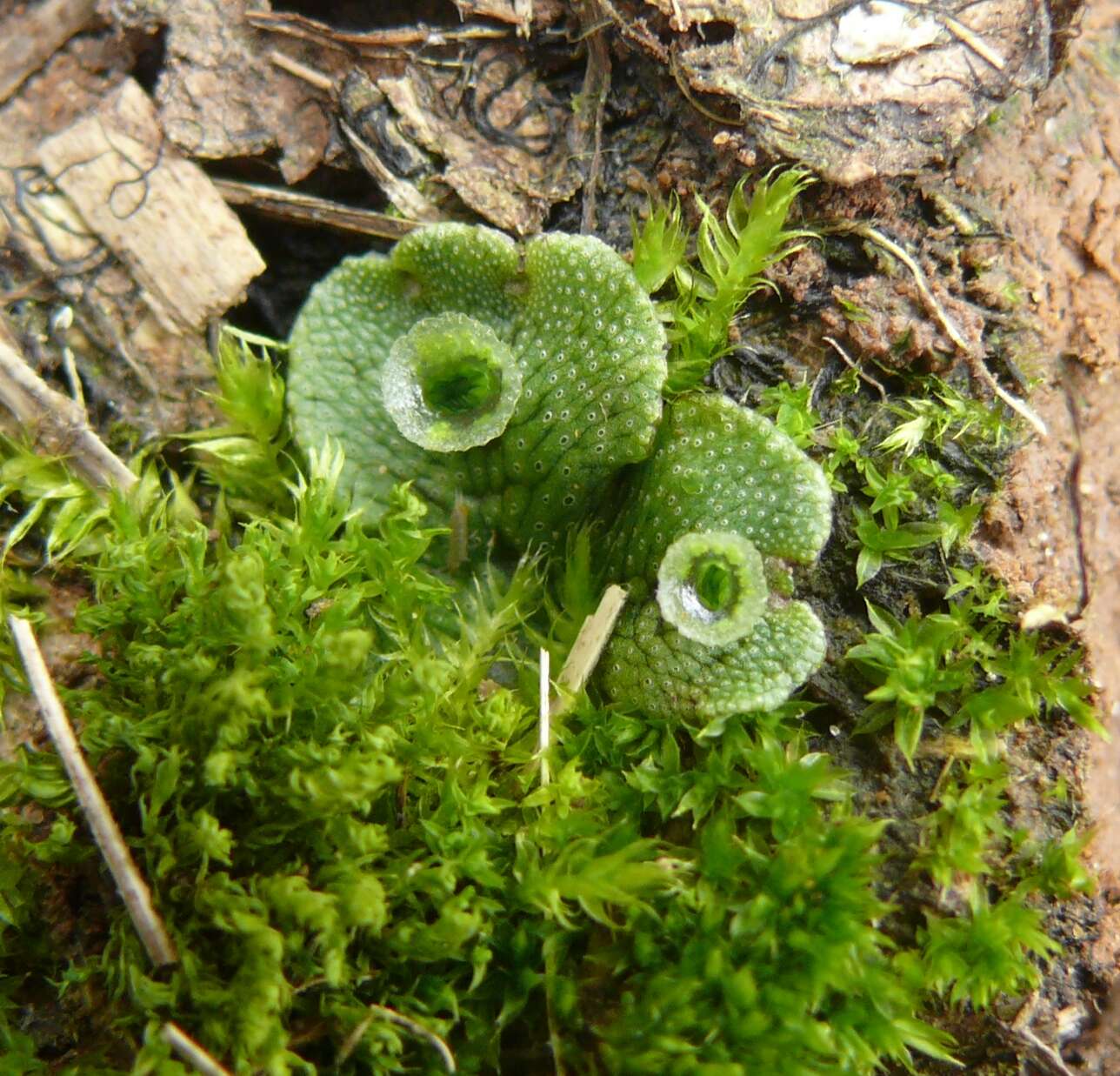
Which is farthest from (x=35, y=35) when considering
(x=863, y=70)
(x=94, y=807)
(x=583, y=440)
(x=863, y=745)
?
(x=863, y=745)

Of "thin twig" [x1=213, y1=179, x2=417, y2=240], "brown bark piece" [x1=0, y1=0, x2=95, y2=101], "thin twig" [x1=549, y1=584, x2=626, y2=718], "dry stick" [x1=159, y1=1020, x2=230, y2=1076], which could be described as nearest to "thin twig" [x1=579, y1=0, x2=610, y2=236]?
"thin twig" [x1=213, y1=179, x2=417, y2=240]

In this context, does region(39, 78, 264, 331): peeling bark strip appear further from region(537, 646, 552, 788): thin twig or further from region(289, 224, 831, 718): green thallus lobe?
region(537, 646, 552, 788): thin twig

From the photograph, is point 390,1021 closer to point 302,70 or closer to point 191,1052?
point 191,1052

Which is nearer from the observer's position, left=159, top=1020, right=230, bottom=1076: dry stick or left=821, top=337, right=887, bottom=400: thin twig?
left=159, top=1020, right=230, bottom=1076: dry stick

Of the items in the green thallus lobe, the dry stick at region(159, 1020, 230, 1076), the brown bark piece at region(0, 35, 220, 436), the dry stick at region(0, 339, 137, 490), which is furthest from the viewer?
the brown bark piece at region(0, 35, 220, 436)

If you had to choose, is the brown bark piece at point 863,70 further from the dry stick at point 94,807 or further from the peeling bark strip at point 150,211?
the dry stick at point 94,807

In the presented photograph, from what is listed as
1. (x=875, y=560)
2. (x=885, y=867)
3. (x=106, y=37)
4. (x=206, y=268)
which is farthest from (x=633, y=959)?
(x=106, y=37)

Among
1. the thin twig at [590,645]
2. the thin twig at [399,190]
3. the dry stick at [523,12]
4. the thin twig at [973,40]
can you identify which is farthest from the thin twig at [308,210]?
the thin twig at [973,40]
